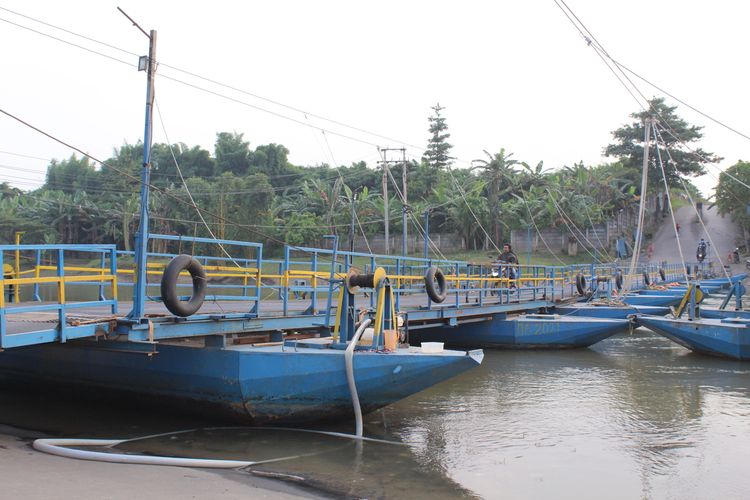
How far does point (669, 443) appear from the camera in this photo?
9031 millimetres

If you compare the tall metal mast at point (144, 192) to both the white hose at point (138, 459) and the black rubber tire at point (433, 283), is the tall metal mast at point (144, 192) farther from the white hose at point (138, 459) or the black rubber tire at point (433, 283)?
the black rubber tire at point (433, 283)

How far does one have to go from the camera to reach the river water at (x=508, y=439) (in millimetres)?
7312

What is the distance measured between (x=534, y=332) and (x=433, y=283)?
7.37 meters

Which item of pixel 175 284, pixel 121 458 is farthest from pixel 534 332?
pixel 121 458

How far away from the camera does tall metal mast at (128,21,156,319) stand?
26.1 feet

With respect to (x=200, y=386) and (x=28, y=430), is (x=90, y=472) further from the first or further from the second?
(x=28, y=430)

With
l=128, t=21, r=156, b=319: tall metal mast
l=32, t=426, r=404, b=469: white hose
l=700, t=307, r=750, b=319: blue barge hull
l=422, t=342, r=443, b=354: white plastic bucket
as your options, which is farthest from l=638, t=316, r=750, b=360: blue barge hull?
l=128, t=21, r=156, b=319: tall metal mast

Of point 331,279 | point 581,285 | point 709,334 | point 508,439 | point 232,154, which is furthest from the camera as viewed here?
point 232,154

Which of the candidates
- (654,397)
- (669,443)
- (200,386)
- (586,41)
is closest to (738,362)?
(654,397)

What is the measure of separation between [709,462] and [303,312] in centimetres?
658

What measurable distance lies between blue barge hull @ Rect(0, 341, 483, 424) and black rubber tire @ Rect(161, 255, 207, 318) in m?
0.79

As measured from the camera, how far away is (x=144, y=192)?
26.5 ft

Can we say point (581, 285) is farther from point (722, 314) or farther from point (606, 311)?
point (722, 314)

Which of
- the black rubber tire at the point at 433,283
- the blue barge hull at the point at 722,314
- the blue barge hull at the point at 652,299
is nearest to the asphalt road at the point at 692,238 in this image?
the blue barge hull at the point at 652,299
